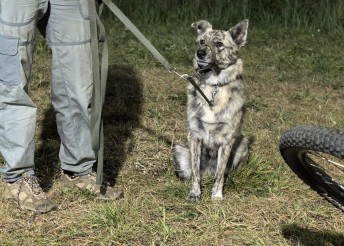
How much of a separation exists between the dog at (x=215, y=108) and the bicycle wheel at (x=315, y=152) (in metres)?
1.54

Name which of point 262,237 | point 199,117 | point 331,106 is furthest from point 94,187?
point 331,106

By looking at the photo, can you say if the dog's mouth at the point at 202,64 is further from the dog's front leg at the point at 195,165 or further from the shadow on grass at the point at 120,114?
the shadow on grass at the point at 120,114

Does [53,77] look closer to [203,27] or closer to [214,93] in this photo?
[214,93]

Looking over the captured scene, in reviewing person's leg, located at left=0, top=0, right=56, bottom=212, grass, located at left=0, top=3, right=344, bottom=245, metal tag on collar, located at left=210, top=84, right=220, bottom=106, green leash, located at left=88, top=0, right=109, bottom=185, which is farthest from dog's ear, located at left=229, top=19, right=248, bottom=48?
person's leg, located at left=0, top=0, right=56, bottom=212

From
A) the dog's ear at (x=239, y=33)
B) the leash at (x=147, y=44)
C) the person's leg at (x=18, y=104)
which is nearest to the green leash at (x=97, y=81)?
the leash at (x=147, y=44)

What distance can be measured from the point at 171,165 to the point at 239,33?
3.46 ft

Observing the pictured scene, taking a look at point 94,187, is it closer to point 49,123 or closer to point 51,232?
point 51,232

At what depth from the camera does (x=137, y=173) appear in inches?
188

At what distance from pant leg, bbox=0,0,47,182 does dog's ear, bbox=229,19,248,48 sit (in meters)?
1.45

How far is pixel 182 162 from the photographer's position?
4.74 metres

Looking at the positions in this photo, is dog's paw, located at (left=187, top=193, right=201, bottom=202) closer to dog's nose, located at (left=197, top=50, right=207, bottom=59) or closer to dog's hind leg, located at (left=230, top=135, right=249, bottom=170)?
dog's hind leg, located at (left=230, top=135, right=249, bottom=170)

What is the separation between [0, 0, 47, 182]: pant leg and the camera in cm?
379

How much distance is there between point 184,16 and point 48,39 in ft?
17.6

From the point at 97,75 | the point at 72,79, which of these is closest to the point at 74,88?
the point at 72,79
